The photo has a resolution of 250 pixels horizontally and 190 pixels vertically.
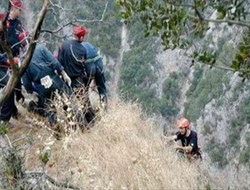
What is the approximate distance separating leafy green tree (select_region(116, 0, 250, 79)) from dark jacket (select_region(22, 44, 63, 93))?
3829 mm

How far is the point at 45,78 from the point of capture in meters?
6.91

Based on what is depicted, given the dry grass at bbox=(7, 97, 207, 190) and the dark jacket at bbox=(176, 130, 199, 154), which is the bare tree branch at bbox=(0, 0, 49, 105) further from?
the dark jacket at bbox=(176, 130, 199, 154)

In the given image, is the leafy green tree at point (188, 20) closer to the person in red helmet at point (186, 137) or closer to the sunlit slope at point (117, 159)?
the sunlit slope at point (117, 159)

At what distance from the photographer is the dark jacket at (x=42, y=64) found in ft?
22.3

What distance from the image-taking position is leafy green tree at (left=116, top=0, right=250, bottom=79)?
2.67 m

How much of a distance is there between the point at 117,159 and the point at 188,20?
2.95 m

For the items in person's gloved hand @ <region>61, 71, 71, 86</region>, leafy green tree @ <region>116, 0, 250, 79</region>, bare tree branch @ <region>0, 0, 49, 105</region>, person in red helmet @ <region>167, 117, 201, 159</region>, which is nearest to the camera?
leafy green tree @ <region>116, 0, 250, 79</region>

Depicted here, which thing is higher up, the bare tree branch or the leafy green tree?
the leafy green tree

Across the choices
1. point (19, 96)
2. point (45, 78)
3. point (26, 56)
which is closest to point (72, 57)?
point (45, 78)

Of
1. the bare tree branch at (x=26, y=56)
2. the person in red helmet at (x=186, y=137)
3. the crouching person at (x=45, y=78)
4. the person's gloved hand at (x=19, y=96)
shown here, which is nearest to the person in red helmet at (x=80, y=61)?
the crouching person at (x=45, y=78)

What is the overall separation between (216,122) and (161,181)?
42.0 metres

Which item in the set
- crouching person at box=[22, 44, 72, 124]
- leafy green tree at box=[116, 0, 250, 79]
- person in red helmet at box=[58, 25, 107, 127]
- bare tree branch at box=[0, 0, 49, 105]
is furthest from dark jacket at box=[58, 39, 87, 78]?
leafy green tree at box=[116, 0, 250, 79]

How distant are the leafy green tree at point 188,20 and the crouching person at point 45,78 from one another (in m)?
3.85

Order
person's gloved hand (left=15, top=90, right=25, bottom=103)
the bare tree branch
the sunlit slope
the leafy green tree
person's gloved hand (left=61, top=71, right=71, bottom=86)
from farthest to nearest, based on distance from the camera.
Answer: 1. person's gloved hand (left=15, top=90, right=25, bottom=103)
2. person's gloved hand (left=61, top=71, right=71, bottom=86)
3. the sunlit slope
4. the bare tree branch
5. the leafy green tree
